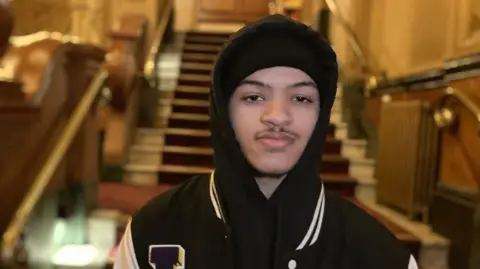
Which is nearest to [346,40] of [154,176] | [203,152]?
[203,152]

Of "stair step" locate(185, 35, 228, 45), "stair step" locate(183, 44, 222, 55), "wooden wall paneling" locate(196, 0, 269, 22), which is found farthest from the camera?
"wooden wall paneling" locate(196, 0, 269, 22)

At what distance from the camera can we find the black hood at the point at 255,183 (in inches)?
40.6

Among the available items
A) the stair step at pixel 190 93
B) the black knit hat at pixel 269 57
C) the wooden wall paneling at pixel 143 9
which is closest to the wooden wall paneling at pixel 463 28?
the black knit hat at pixel 269 57

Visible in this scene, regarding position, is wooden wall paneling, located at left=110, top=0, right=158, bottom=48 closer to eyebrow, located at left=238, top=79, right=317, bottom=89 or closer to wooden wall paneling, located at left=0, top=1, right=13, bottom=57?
wooden wall paneling, located at left=0, top=1, right=13, bottom=57

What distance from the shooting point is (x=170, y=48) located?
23.7ft

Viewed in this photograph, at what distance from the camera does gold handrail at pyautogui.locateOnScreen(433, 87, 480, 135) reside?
2.76 m

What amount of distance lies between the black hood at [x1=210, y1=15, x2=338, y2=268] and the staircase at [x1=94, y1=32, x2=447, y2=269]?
2161mm

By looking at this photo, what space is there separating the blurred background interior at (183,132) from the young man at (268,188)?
47.1 inches

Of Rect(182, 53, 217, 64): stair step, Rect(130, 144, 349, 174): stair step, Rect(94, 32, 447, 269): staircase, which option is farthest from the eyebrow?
Rect(182, 53, 217, 64): stair step

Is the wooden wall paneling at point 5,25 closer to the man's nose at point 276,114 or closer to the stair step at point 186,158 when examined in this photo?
the man's nose at point 276,114

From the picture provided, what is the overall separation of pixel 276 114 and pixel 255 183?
0.15m

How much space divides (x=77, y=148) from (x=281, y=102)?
231 centimetres

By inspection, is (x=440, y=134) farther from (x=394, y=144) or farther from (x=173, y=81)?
(x=173, y=81)

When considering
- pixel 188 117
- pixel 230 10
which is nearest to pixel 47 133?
pixel 188 117
